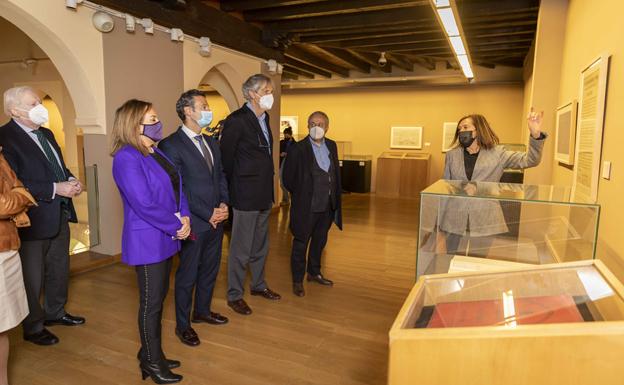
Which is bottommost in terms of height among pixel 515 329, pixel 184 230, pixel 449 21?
pixel 184 230

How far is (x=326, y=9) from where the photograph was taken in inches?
235

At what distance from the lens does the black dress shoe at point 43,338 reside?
9.58 ft

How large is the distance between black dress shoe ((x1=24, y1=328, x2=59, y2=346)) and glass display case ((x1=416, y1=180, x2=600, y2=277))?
102 inches

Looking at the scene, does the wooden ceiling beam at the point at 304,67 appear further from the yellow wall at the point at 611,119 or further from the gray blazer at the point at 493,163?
the gray blazer at the point at 493,163

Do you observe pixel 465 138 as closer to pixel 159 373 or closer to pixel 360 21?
pixel 159 373

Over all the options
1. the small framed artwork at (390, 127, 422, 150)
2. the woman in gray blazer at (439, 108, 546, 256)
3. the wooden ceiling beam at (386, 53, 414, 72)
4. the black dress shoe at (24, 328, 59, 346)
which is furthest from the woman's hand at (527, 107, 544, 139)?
the small framed artwork at (390, 127, 422, 150)

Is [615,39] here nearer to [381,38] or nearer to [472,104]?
[381,38]

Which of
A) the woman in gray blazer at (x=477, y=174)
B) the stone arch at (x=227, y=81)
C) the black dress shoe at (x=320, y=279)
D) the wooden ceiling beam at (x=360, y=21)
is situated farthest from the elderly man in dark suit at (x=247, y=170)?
the wooden ceiling beam at (x=360, y=21)

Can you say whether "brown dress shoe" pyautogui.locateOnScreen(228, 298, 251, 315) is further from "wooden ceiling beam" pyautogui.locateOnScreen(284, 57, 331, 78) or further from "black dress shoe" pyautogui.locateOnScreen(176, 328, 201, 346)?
"wooden ceiling beam" pyautogui.locateOnScreen(284, 57, 331, 78)

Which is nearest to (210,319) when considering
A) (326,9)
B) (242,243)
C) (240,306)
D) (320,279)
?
(240,306)

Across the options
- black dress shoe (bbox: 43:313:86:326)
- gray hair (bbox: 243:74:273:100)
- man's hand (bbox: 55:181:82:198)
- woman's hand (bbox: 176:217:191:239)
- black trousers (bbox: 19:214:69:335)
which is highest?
gray hair (bbox: 243:74:273:100)

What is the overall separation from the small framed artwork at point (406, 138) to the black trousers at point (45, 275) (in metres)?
10.0

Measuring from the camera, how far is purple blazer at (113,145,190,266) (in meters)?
2.16

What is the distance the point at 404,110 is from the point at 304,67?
10.3ft
